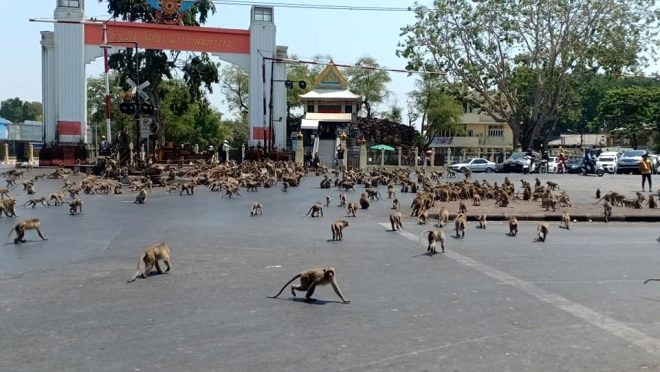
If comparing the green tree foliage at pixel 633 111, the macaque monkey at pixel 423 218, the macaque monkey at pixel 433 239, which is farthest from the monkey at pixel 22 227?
the green tree foliage at pixel 633 111

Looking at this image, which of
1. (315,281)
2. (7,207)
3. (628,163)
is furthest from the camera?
(628,163)

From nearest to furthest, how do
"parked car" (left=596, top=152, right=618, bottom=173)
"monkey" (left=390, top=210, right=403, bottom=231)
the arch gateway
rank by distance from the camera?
"monkey" (left=390, top=210, right=403, bottom=231)
the arch gateway
"parked car" (left=596, top=152, right=618, bottom=173)

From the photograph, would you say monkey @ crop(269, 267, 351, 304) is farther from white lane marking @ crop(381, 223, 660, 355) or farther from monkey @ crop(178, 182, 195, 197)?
monkey @ crop(178, 182, 195, 197)

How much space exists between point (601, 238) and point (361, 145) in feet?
123

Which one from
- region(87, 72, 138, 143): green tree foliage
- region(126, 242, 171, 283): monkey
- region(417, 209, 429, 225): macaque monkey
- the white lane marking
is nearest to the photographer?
the white lane marking

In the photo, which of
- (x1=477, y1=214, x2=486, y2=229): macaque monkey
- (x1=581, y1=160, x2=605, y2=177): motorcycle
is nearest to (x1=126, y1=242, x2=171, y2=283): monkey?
(x1=477, y1=214, x2=486, y2=229): macaque monkey

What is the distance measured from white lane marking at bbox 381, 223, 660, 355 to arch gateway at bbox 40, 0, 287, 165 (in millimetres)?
40017

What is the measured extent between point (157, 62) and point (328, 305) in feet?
171

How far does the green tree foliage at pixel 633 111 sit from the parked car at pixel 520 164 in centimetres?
3217

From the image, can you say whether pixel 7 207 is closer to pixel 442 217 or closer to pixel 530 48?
pixel 442 217

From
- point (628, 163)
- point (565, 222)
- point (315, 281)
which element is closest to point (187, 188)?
point (565, 222)

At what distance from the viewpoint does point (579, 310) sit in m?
8.20

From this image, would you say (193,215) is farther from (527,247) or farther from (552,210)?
(552,210)

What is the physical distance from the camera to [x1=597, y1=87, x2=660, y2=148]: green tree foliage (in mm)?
78875
